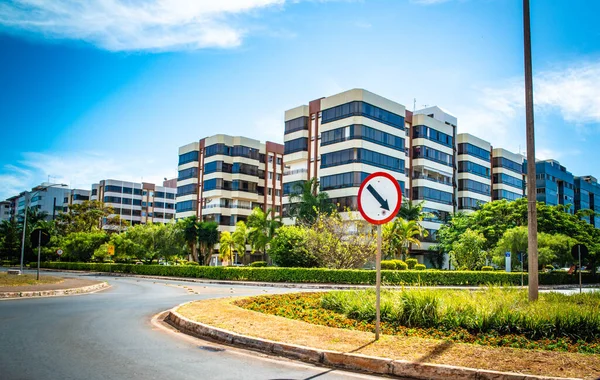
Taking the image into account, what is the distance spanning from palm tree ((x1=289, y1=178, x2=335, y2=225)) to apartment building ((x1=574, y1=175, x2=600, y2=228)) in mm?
88163

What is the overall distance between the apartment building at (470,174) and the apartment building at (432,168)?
3.62 meters

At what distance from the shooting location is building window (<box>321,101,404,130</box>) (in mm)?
57469

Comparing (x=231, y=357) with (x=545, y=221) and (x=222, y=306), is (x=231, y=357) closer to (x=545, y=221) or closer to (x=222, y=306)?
(x=222, y=306)

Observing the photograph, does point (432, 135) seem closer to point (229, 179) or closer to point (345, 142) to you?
point (345, 142)

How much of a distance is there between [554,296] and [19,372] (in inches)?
473

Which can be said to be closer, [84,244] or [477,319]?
[477,319]

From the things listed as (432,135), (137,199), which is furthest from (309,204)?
(137,199)

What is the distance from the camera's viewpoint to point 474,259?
48.6 meters

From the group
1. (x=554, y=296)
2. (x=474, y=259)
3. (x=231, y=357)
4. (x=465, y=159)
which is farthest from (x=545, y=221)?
(x=231, y=357)

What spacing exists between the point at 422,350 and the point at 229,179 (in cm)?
7406

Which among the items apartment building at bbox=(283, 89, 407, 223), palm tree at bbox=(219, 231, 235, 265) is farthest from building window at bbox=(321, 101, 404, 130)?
palm tree at bbox=(219, 231, 235, 265)

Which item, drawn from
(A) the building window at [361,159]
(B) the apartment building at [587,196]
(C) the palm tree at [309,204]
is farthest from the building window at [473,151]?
(B) the apartment building at [587,196]

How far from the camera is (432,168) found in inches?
2721

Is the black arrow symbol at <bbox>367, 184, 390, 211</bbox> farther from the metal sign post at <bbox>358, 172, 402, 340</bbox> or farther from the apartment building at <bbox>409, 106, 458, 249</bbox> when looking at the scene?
the apartment building at <bbox>409, 106, 458, 249</bbox>
